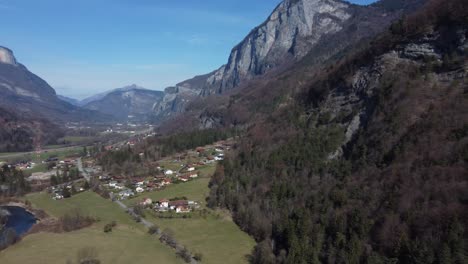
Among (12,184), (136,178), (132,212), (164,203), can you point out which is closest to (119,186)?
(136,178)

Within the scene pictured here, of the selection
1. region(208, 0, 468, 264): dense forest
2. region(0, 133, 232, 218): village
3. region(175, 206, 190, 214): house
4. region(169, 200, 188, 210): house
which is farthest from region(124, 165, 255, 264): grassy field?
region(0, 133, 232, 218): village

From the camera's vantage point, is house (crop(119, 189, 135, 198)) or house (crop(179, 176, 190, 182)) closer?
house (crop(119, 189, 135, 198))

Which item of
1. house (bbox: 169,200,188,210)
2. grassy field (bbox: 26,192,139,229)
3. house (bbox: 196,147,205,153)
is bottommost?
grassy field (bbox: 26,192,139,229)

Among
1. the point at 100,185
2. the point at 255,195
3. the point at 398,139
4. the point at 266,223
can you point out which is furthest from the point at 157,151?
the point at 398,139

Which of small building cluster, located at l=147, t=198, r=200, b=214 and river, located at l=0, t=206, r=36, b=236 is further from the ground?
small building cluster, located at l=147, t=198, r=200, b=214

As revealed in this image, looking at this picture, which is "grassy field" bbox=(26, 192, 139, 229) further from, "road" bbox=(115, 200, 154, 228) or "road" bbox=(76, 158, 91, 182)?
"road" bbox=(76, 158, 91, 182)

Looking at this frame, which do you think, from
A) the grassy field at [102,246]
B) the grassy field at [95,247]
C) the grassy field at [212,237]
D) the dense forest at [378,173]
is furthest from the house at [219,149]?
the grassy field at [95,247]
